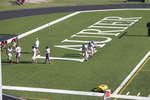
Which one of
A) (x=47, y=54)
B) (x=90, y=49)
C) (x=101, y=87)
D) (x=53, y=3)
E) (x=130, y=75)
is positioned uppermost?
(x=53, y=3)

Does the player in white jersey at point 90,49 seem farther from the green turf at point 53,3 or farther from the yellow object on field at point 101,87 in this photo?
the green turf at point 53,3

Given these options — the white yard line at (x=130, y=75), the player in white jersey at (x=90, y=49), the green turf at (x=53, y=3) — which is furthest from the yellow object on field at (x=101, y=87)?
the green turf at (x=53, y=3)

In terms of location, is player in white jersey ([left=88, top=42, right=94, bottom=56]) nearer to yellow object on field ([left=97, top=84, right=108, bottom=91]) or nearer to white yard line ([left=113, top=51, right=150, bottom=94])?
white yard line ([left=113, top=51, right=150, bottom=94])

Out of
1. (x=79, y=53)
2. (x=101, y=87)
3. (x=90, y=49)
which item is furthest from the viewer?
(x=79, y=53)

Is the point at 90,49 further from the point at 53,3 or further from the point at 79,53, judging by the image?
the point at 53,3

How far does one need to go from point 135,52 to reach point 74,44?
21.0 feet

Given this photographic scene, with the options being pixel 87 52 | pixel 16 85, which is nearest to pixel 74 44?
pixel 87 52

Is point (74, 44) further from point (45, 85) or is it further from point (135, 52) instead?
point (45, 85)

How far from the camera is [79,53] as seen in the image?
33500 millimetres

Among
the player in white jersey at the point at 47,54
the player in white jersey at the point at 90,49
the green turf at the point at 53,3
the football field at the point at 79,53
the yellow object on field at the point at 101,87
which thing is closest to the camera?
the yellow object on field at the point at 101,87

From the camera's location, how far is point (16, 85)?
2509 centimetres

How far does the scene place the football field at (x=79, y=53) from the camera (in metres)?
25.0

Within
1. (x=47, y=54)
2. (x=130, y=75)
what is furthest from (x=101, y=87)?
(x=47, y=54)

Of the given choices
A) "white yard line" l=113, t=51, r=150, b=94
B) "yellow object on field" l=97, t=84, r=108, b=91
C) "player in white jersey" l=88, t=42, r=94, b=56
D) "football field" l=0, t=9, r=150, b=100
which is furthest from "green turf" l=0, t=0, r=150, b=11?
"yellow object on field" l=97, t=84, r=108, b=91
